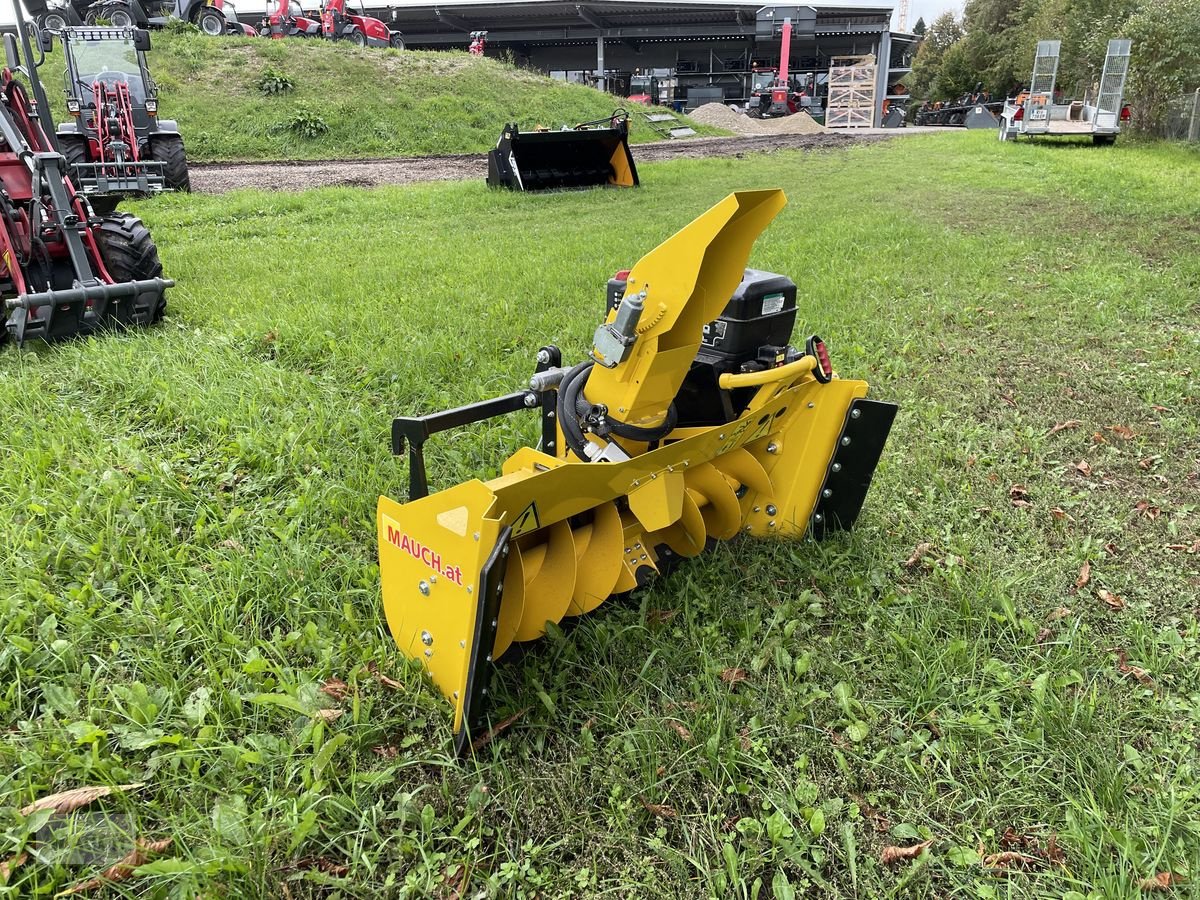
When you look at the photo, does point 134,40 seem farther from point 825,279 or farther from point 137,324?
point 825,279

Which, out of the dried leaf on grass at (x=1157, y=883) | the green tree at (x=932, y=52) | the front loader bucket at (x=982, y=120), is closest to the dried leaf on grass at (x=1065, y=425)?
the dried leaf on grass at (x=1157, y=883)

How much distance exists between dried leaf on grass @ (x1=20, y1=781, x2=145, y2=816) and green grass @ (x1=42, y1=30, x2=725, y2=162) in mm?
18084

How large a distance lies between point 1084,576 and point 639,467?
75.9 inches

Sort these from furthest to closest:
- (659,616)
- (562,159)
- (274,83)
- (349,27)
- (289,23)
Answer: (349,27) < (289,23) < (274,83) < (562,159) < (659,616)

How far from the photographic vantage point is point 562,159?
41.5ft

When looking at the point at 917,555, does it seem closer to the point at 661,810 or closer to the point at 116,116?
the point at 661,810

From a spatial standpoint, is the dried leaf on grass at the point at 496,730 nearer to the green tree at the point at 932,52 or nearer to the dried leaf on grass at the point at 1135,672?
the dried leaf on grass at the point at 1135,672

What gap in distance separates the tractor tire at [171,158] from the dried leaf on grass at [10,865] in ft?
42.7

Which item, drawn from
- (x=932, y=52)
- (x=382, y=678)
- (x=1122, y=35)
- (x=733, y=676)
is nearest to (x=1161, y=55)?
(x=1122, y=35)

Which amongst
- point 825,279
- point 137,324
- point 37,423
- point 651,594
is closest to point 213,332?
point 137,324

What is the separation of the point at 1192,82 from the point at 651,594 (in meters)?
24.8

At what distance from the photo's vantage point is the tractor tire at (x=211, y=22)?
2420cm

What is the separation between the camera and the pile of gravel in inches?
1177

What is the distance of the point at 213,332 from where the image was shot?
16.9ft
